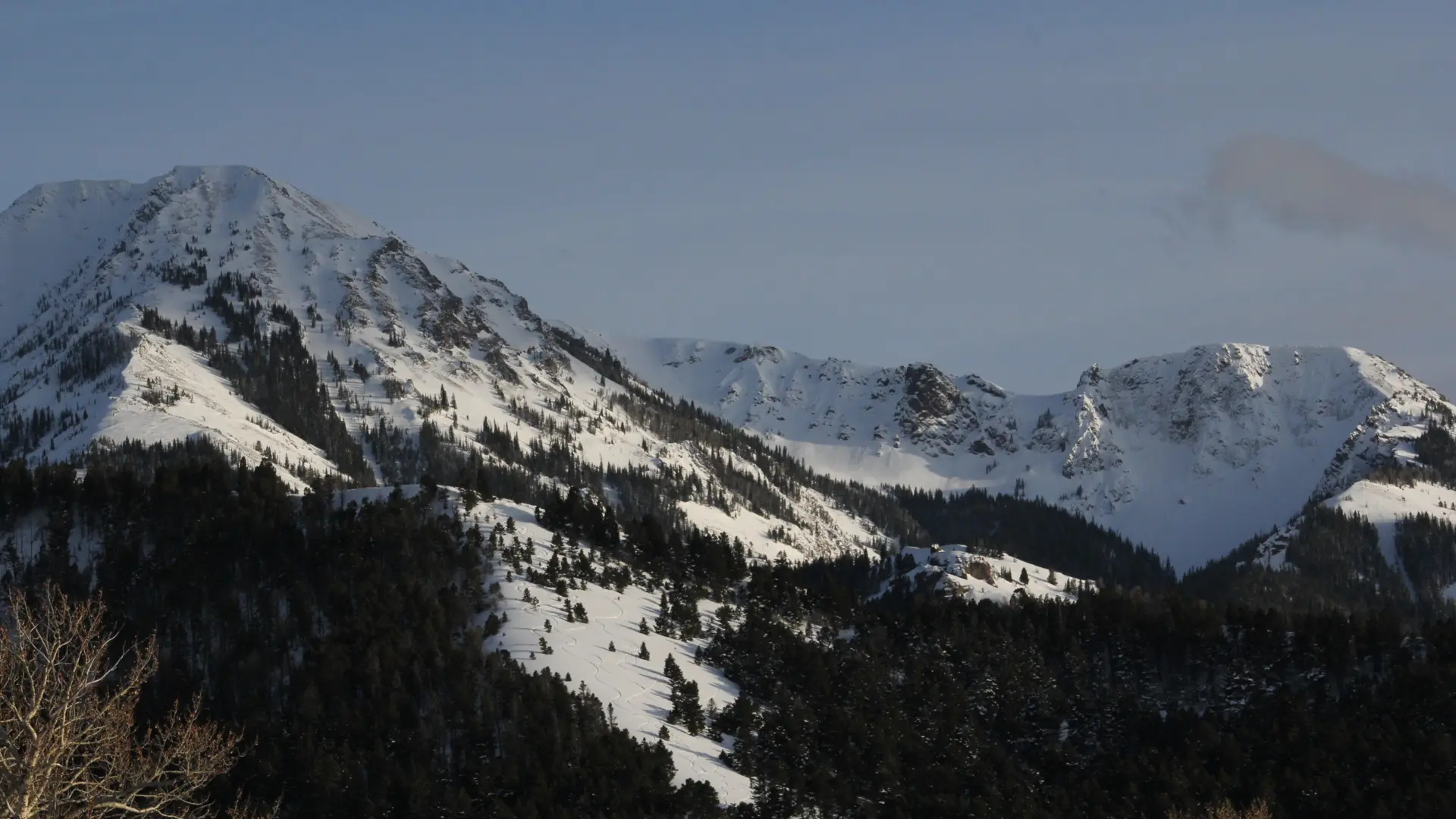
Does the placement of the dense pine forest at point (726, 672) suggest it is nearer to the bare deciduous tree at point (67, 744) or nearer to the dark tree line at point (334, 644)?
the dark tree line at point (334, 644)

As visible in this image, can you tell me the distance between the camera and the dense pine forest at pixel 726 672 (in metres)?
127

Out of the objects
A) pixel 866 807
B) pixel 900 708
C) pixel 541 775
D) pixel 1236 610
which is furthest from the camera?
pixel 1236 610

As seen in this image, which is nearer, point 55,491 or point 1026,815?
point 1026,815

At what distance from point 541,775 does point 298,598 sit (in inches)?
1582

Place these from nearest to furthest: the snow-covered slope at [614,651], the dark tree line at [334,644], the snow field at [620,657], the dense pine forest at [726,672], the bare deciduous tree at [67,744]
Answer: the bare deciduous tree at [67,744] → the dark tree line at [334,644] → the dense pine forest at [726,672] → the snow field at [620,657] → the snow-covered slope at [614,651]

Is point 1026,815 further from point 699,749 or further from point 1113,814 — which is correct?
point 699,749

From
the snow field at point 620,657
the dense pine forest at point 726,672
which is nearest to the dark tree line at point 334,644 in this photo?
the dense pine forest at point 726,672

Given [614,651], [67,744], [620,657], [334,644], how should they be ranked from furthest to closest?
[614,651]
[620,657]
[334,644]
[67,744]

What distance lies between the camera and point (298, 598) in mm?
150125

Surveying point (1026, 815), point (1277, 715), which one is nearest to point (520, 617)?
point (1026, 815)

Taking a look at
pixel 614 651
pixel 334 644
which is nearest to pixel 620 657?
pixel 614 651

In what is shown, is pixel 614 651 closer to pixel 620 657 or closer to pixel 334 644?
pixel 620 657

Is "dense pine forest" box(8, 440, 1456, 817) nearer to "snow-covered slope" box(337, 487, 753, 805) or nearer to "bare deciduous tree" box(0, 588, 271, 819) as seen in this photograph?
"snow-covered slope" box(337, 487, 753, 805)

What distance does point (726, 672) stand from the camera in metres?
154
